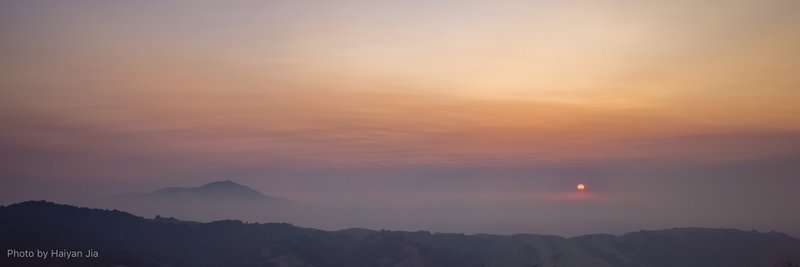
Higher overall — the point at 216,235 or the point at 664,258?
the point at 216,235

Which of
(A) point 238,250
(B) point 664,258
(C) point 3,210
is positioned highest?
(C) point 3,210

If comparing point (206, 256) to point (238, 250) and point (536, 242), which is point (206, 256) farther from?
point (536, 242)

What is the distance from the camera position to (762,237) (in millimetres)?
187125

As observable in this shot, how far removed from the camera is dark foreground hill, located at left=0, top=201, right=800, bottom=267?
133 meters

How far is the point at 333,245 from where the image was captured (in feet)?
537

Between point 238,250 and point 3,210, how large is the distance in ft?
179

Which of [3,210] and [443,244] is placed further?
[443,244]

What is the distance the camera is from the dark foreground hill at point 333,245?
133 metres

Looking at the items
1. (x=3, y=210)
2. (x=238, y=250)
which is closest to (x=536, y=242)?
(x=238, y=250)

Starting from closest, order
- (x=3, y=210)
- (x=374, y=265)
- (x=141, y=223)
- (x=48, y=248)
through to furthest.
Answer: (x=48, y=248)
(x=3, y=210)
(x=374, y=265)
(x=141, y=223)

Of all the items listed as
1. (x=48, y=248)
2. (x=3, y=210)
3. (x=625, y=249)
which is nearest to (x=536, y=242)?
(x=625, y=249)

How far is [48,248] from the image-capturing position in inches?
4828

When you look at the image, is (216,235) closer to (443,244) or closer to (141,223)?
(141,223)

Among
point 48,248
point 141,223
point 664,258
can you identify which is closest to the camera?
point 48,248
